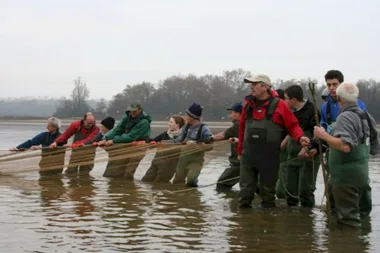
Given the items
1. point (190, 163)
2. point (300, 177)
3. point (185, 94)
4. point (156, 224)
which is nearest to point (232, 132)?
point (190, 163)

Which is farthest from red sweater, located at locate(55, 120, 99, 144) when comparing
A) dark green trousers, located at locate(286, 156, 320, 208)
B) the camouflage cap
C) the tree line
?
the tree line

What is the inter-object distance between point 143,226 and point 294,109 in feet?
9.58

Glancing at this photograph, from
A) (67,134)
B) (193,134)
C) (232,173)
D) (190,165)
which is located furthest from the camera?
(67,134)

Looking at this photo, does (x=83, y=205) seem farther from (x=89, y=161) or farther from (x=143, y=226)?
(x=89, y=161)

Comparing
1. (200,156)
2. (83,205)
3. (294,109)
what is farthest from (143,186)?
(294,109)

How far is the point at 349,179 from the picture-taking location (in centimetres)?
698

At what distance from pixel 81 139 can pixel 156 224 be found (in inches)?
240

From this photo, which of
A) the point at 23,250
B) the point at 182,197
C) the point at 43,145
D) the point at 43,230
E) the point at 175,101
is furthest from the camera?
the point at 175,101

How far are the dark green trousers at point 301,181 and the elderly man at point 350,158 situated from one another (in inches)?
60.3

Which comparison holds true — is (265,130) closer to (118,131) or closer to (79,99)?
(118,131)

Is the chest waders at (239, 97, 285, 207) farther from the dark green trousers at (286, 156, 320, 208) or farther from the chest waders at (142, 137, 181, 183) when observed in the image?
the chest waders at (142, 137, 181, 183)

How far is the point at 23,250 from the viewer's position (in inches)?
239

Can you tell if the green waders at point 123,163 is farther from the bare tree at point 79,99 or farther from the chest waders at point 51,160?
the bare tree at point 79,99

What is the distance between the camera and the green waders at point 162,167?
11742 mm
